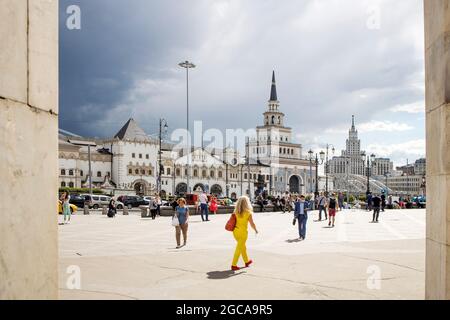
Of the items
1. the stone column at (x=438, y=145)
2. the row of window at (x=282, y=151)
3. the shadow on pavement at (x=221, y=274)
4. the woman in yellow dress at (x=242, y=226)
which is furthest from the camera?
the row of window at (x=282, y=151)

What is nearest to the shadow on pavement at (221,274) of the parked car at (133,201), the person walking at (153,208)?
the person walking at (153,208)

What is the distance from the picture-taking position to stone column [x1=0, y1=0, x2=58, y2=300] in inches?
182

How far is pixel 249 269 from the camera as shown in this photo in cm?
971

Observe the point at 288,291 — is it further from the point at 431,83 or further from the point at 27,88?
the point at 27,88

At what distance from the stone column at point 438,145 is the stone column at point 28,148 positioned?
14.9 ft

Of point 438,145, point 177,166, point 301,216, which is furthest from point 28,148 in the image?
point 177,166

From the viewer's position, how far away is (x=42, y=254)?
17.3 feet

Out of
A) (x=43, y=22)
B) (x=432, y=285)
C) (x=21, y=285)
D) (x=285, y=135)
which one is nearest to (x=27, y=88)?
(x=43, y=22)

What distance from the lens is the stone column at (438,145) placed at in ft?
17.7

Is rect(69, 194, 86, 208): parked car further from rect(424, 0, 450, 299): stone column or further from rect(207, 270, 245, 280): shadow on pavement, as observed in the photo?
rect(424, 0, 450, 299): stone column

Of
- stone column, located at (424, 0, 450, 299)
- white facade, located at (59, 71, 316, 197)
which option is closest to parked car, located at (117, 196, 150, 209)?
white facade, located at (59, 71, 316, 197)

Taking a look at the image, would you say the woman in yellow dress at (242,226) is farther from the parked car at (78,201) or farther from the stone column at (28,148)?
the parked car at (78,201)

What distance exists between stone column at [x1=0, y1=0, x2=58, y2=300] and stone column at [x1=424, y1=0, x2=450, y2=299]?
4555mm

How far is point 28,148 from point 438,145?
185 inches
